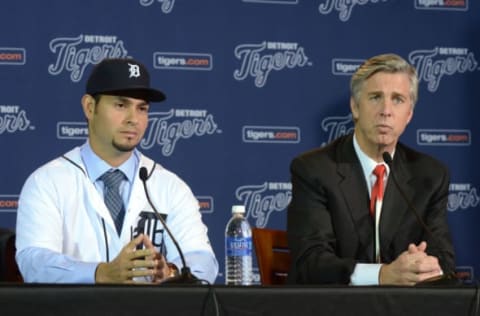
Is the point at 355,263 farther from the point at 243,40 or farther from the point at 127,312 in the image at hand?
the point at 243,40

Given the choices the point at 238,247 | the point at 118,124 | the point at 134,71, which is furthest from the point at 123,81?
the point at 238,247

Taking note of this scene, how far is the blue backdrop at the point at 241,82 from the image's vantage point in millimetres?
5098

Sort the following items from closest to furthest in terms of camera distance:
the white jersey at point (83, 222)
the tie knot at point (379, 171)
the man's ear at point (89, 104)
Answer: the white jersey at point (83, 222) → the man's ear at point (89, 104) → the tie knot at point (379, 171)

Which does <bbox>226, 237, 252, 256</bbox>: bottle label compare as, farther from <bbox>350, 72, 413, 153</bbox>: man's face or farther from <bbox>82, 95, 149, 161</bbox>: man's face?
<bbox>350, 72, 413, 153</bbox>: man's face

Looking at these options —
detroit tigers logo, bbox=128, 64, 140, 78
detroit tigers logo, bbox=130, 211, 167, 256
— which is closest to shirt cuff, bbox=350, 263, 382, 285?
detroit tigers logo, bbox=130, 211, 167, 256

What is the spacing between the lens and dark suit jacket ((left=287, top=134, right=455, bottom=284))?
11.5 ft

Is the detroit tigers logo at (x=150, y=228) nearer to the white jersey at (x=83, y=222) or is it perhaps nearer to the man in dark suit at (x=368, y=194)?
the white jersey at (x=83, y=222)

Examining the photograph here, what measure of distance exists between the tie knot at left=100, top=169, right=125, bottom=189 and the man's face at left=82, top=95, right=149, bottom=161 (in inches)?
2.3

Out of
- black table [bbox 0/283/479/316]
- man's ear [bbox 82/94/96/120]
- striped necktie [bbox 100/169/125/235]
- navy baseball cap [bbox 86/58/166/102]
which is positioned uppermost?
navy baseball cap [bbox 86/58/166/102]

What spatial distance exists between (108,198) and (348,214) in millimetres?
833

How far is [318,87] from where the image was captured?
18.1 ft

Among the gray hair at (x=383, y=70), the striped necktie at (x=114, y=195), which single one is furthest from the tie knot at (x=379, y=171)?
the striped necktie at (x=114, y=195)

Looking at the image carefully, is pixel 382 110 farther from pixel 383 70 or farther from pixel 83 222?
pixel 83 222

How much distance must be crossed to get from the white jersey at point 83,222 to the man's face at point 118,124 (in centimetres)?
11
